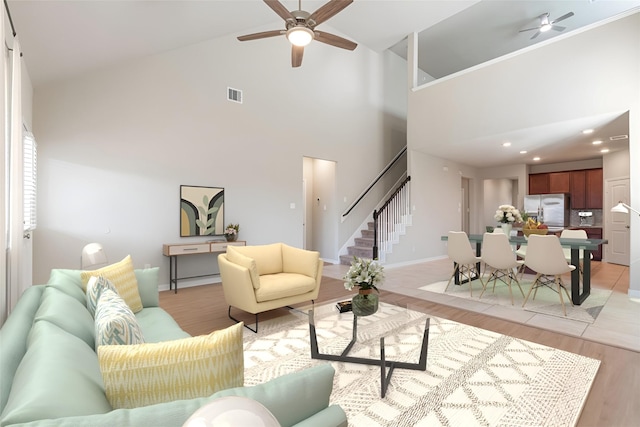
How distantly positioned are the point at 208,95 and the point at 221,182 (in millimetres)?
1505

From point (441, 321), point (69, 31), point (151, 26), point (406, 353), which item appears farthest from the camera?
point (151, 26)

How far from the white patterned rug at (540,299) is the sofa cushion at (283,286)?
224 centimetres

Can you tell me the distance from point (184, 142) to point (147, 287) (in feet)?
10.5

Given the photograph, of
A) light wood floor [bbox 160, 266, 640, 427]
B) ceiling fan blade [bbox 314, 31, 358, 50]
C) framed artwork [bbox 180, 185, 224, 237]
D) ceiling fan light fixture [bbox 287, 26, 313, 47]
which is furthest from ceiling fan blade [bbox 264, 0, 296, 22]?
framed artwork [bbox 180, 185, 224, 237]

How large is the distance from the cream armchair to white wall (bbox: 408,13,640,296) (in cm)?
448

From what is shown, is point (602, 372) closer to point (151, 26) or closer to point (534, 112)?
point (534, 112)

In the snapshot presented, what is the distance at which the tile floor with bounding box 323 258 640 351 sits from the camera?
3.07 metres

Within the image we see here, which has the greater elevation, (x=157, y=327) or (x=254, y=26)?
(x=254, y=26)

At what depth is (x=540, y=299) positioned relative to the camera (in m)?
4.24

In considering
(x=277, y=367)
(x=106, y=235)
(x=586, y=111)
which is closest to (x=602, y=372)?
(x=277, y=367)

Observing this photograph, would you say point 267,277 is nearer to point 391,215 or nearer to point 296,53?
point 296,53

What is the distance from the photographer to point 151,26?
3789 millimetres

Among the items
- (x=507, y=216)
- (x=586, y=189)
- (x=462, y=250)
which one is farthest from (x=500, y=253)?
(x=586, y=189)

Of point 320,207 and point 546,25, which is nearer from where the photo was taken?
point 546,25
